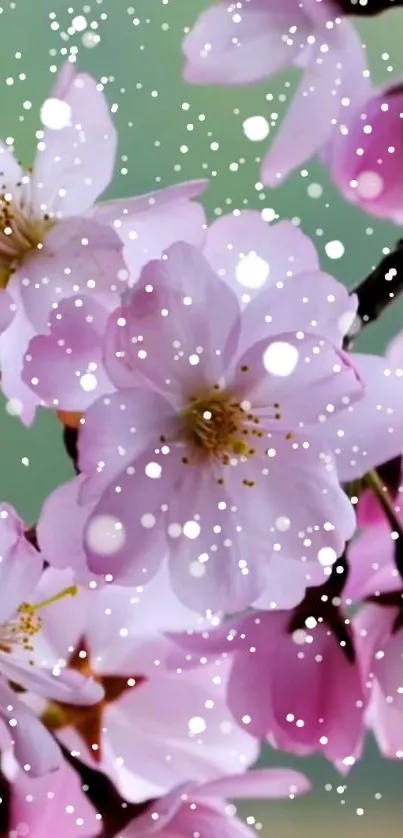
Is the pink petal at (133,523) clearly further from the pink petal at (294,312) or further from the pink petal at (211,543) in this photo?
the pink petal at (294,312)

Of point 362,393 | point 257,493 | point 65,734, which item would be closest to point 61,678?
point 65,734

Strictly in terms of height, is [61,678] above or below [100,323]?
below

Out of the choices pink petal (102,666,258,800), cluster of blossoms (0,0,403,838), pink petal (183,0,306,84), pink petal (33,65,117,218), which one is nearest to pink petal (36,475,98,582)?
cluster of blossoms (0,0,403,838)

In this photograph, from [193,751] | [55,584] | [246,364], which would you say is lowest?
[193,751]

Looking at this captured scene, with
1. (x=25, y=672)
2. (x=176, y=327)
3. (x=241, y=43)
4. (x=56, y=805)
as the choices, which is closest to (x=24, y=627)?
(x=25, y=672)

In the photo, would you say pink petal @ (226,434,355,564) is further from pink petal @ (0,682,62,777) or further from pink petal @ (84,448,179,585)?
pink petal @ (0,682,62,777)

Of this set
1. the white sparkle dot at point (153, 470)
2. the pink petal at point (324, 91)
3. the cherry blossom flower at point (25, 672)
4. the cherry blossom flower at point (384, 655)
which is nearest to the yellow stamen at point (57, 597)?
the cherry blossom flower at point (25, 672)

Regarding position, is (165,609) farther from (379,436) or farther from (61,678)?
(379,436)
